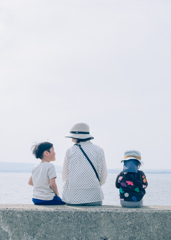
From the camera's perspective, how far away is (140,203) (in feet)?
15.2

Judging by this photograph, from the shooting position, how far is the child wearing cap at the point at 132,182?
4.61 meters

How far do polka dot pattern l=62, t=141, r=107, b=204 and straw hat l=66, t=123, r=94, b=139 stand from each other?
14 cm

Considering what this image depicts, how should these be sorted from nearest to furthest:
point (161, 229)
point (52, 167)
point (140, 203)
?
point (161, 229)
point (140, 203)
point (52, 167)

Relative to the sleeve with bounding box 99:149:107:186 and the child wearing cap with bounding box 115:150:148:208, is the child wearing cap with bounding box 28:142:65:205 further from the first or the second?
the child wearing cap with bounding box 115:150:148:208

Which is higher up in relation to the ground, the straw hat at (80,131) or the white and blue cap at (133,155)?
the straw hat at (80,131)

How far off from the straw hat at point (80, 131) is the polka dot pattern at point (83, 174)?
14 cm

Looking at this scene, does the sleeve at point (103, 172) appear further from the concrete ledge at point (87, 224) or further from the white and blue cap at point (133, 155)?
the concrete ledge at point (87, 224)

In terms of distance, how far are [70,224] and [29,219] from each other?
0.56 m

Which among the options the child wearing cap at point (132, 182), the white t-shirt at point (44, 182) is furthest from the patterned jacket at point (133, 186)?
the white t-shirt at point (44, 182)

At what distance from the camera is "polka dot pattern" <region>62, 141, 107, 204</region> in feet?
15.3

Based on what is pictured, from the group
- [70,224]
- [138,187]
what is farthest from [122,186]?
[70,224]

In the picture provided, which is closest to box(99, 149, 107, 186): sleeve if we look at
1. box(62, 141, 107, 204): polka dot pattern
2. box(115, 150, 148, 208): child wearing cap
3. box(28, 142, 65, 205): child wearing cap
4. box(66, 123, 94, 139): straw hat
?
box(62, 141, 107, 204): polka dot pattern

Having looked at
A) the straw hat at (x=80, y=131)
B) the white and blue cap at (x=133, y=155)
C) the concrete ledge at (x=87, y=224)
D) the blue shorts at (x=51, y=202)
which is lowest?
the concrete ledge at (x=87, y=224)

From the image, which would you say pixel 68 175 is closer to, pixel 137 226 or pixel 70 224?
pixel 70 224
